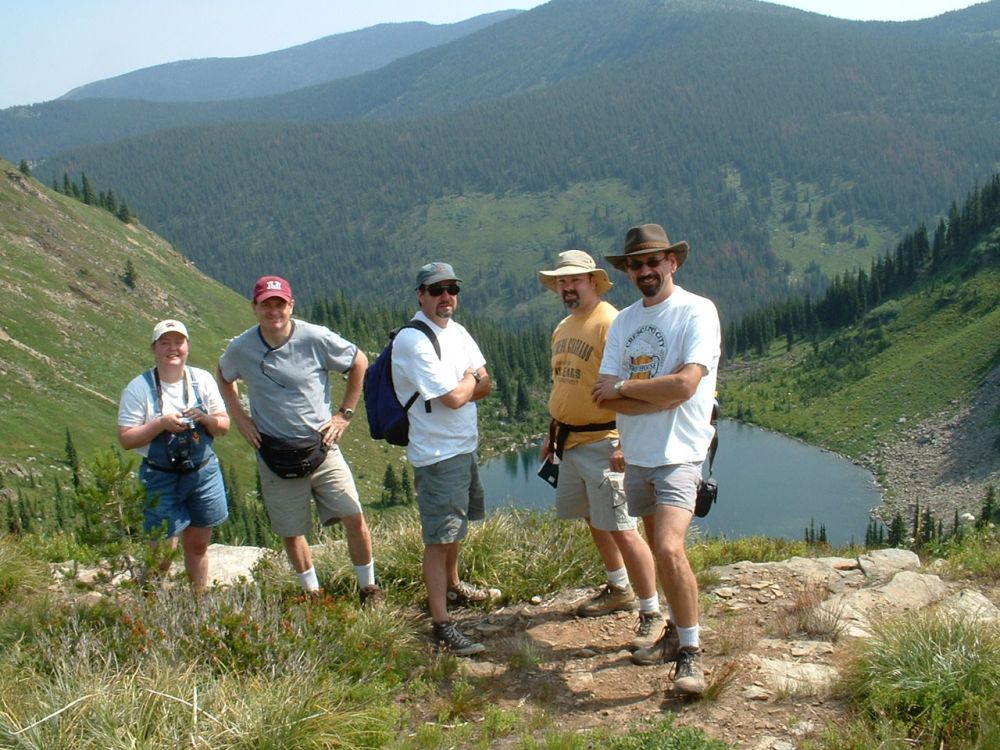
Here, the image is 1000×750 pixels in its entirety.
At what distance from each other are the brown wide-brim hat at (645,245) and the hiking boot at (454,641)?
2531mm

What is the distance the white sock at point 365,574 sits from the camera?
659cm

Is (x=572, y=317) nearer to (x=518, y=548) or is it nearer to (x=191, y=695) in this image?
(x=518, y=548)

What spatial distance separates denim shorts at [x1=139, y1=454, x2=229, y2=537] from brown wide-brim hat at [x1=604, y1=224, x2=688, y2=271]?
3092 millimetres

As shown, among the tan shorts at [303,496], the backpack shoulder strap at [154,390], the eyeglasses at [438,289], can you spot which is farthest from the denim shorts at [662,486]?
the backpack shoulder strap at [154,390]

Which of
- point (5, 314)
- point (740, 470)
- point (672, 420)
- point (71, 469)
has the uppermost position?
point (672, 420)

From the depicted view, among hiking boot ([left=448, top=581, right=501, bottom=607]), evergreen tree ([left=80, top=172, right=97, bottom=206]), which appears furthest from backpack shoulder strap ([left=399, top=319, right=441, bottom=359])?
evergreen tree ([left=80, top=172, right=97, bottom=206])

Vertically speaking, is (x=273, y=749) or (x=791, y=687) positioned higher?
(x=273, y=749)

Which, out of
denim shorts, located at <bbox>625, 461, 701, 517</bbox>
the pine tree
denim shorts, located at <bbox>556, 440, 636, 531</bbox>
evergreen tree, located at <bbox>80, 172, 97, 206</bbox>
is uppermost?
evergreen tree, located at <bbox>80, 172, 97, 206</bbox>

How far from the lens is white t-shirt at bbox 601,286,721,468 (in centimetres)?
538

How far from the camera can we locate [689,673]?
202 inches

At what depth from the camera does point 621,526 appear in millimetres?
6047

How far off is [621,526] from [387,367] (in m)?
1.84

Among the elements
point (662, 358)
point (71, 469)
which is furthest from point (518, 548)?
point (71, 469)

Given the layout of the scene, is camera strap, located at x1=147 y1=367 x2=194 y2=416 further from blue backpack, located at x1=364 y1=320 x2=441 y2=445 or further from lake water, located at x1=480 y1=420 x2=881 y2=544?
lake water, located at x1=480 y1=420 x2=881 y2=544
